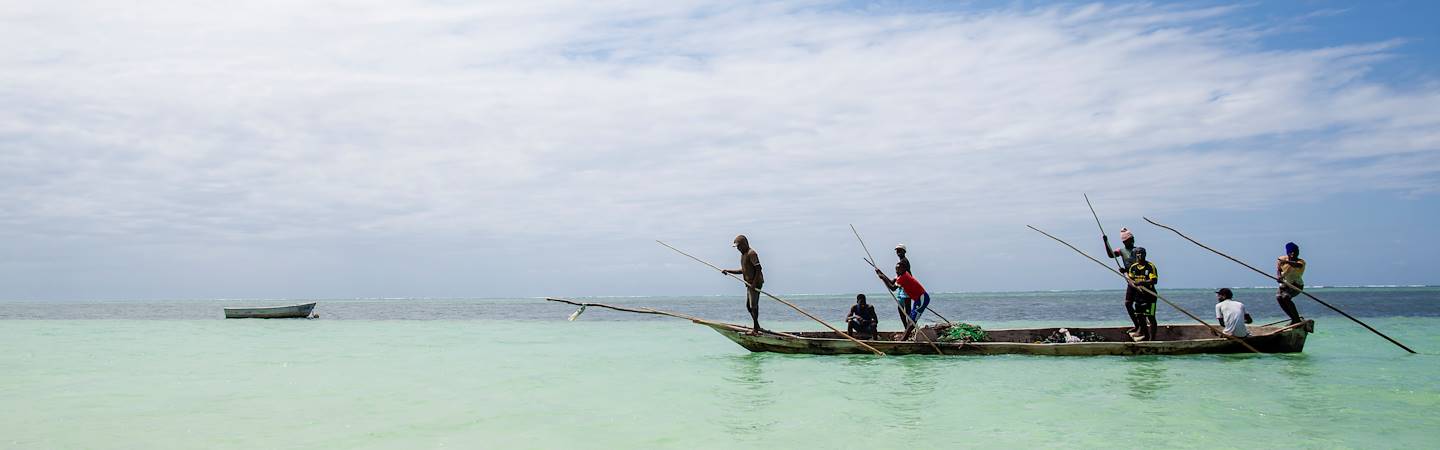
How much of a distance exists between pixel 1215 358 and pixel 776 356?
255 inches

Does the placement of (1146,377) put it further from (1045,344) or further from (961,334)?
(961,334)

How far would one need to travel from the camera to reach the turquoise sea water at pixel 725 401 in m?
7.58

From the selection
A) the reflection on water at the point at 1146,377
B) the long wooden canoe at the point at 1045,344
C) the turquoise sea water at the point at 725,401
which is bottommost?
the turquoise sea water at the point at 725,401

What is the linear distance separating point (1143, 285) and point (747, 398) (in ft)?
22.3

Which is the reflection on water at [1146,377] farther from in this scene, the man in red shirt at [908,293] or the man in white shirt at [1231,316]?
the man in red shirt at [908,293]

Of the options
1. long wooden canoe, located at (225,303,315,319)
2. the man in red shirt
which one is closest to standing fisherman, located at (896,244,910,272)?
the man in red shirt

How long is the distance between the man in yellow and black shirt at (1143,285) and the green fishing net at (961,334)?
7.63 ft

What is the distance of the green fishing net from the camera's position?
14109mm

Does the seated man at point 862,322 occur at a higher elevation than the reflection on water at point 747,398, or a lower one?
higher

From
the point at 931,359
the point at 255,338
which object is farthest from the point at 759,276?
the point at 255,338

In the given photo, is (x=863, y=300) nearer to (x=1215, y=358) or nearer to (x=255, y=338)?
(x=1215, y=358)

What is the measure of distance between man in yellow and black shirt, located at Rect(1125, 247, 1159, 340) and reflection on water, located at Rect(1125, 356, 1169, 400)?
655 millimetres

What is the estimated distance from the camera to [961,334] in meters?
14.2

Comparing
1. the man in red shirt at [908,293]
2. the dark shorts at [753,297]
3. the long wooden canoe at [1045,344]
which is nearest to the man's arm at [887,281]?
the man in red shirt at [908,293]
